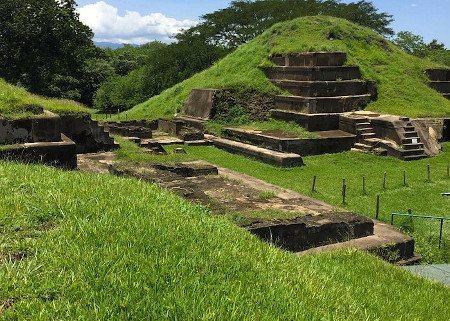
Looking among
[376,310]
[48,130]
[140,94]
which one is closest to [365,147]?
[48,130]

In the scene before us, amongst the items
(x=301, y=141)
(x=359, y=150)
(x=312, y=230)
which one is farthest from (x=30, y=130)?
(x=359, y=150)

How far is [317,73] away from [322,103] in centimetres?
138

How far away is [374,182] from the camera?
11.4 m

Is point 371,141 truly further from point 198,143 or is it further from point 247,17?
point 247,17

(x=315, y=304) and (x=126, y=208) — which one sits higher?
(x=126, y=208)

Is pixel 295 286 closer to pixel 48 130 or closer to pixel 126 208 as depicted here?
pixel 126 208

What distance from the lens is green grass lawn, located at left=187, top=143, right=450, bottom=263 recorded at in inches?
317

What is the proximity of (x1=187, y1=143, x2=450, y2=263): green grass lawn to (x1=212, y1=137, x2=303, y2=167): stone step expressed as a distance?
0.75 feet

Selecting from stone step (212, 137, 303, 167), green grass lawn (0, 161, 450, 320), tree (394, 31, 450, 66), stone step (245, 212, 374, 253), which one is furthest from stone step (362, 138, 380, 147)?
tree (394, 31, 450, 66)

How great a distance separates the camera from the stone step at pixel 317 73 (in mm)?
17547

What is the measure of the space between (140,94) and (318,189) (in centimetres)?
2495

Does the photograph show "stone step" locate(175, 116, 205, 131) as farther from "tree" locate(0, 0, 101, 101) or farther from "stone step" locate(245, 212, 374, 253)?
"tree" locate(0, 0, 101, 101)

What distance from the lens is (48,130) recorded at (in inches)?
284

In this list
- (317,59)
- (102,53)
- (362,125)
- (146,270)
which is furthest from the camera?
(102,53)
